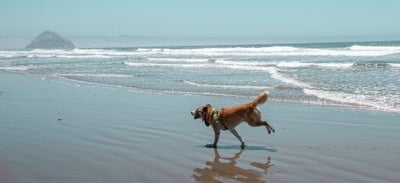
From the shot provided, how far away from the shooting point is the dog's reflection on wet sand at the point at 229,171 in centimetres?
607

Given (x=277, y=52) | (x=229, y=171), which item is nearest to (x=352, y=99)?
(x=229, y=171)

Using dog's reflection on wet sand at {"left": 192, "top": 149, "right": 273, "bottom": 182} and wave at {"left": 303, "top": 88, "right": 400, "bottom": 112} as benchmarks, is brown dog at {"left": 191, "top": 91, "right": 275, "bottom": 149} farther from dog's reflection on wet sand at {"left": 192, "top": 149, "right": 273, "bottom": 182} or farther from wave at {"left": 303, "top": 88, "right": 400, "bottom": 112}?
wave at {"left": 303, "top": 88, "right": 400, "bottom": 112}

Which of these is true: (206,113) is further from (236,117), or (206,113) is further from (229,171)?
(229,171)

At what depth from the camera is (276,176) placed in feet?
20.2

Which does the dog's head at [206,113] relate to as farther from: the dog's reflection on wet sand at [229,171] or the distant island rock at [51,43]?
the distant island rock at [51,43]

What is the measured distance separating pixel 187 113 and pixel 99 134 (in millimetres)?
2938

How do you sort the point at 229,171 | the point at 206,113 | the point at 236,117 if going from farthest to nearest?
the point at 206,113
the point at 236,117
the point at 229,171

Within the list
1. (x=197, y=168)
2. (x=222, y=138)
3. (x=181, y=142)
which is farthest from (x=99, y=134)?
(x=197, y=168)

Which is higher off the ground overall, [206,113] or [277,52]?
[277,52]

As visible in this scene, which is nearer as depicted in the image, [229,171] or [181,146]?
[229,171]

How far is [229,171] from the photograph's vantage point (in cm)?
647

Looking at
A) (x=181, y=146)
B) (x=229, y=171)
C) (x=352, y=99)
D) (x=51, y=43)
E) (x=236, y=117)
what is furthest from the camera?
(x=51, y=43)

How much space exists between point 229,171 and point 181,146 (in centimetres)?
170

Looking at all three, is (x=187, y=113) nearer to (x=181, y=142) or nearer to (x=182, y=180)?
(x=181, y=142)
